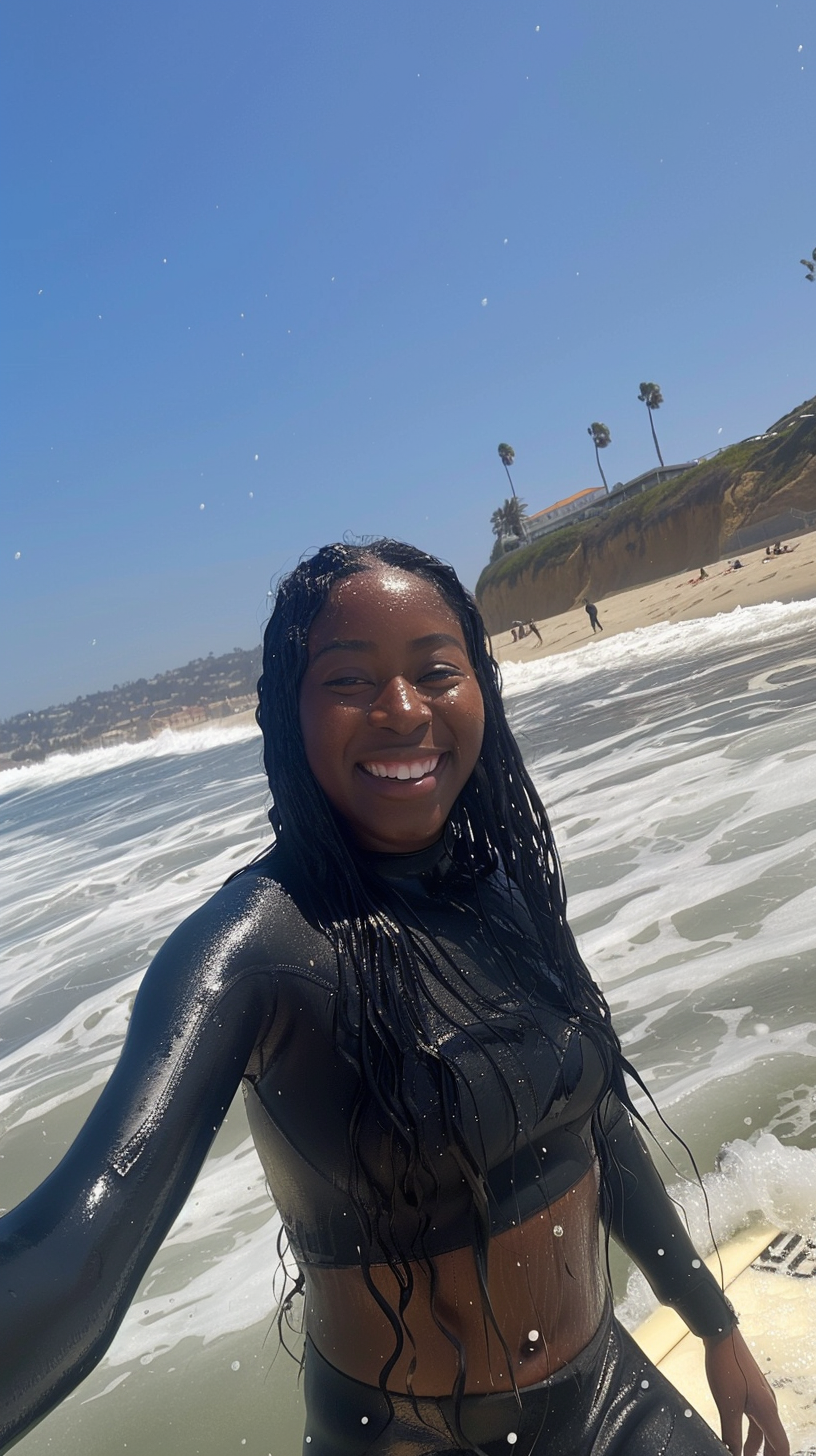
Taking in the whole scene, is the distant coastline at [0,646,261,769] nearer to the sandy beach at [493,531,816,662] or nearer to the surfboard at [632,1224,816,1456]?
the sandy beach at [493,531,816,662]

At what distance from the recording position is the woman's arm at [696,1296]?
6.73 feet

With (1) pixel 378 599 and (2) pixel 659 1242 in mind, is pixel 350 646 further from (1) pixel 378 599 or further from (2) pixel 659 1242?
(2) pixel 659 1242

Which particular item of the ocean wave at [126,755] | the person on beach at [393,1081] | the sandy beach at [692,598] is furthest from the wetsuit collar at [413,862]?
the ocean wave at [126,755]

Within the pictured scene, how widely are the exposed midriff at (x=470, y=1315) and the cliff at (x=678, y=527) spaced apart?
144 feet

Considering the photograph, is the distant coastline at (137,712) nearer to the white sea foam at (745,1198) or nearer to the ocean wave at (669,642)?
the ocean wave at (669,642)

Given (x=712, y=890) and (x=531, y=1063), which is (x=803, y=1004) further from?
(x=531, y=1063)

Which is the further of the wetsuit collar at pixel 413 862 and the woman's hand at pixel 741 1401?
the woman's hand at pixel 741 1401

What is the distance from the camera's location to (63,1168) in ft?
4.18

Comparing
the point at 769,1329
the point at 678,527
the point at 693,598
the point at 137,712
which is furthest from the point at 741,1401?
the point at 137,712

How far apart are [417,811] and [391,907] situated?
0.50 feet

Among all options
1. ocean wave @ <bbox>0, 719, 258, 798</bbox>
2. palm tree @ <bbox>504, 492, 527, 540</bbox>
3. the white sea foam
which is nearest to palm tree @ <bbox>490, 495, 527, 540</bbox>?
palm tree @ <bbox>504, 492, 527, 540</bbox>

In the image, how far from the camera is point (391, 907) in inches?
66.7

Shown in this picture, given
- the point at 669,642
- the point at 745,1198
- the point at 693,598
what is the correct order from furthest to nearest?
the point at 693,598, the point at 669,642, the point at 745,1198

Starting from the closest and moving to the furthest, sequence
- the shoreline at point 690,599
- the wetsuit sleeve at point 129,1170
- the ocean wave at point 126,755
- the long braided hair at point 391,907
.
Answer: the wetsuit sleeve at point 129,1170
the long braided hair at point 391,907
the shoreline at point 690,599
the ocean wave at point 126,755
